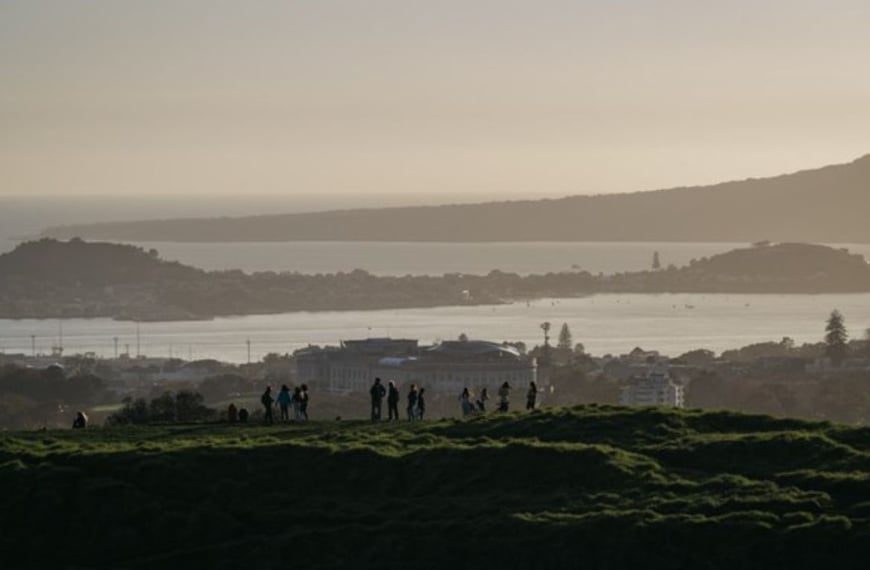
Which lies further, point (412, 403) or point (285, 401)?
point (412, 403)

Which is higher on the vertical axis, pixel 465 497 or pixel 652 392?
pixel 465 497

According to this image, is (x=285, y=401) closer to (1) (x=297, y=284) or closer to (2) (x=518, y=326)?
(2) (x=518, y=326)

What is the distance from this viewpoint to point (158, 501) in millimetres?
19297

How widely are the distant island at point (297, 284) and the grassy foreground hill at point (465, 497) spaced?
115535 mm

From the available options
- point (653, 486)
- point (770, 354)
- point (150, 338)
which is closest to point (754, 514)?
point (653, 486)

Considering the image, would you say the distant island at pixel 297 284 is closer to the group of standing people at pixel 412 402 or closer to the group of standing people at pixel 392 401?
the group of standing people at pixel 412 402

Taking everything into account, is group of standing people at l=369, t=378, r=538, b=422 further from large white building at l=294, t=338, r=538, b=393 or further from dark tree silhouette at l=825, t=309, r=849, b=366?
dark tree silhouette at l=825, t=309, r=849, b=366

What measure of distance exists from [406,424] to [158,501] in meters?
3.98

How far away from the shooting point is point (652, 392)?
5569cm

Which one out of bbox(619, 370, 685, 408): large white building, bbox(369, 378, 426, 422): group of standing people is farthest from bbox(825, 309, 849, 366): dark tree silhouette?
bbox(369, 378, 426, 422): group of standing people

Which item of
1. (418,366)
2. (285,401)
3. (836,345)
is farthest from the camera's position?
(836,345)

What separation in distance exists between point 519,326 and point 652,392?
60.9m

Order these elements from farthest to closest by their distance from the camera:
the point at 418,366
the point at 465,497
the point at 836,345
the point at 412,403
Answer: the point at 836,345
the point at 418,366
the point at 412,403
the point at 465,497

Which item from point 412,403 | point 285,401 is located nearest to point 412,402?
point 412,403
